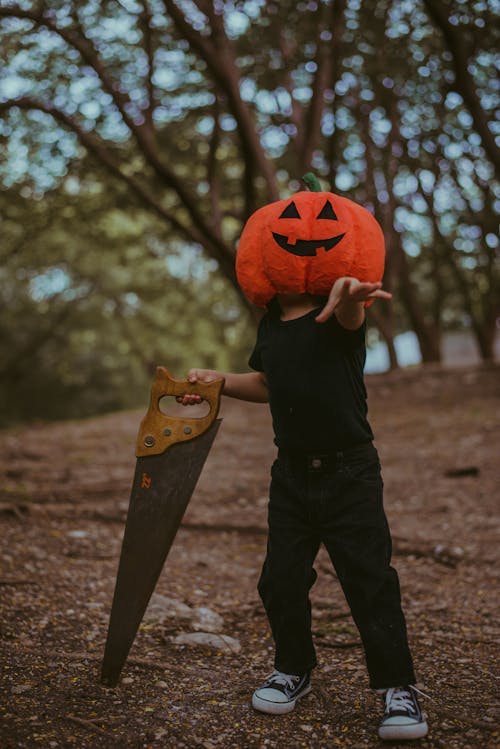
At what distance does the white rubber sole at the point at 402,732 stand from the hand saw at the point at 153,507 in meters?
0.93

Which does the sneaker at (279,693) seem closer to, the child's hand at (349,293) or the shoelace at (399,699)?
the shoelace at (399,699)

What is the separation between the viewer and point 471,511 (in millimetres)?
5773

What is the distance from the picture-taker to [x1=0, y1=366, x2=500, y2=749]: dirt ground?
2.59 m

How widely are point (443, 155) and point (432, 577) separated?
35.5ft

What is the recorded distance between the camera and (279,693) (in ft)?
8.89

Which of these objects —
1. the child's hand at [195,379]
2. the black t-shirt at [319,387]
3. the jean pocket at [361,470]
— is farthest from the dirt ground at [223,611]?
the child's hand at [195,379]

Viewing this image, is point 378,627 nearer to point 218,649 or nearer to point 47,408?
point 218,649

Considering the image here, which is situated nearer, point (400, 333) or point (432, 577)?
point (432, 577)

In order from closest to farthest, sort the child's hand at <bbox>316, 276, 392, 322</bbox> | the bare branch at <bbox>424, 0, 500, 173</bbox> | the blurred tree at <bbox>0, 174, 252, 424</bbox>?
the child's hand at <bbox>316, 276, 392, 322</bbox>
the bare branch at <bbox>424, 0, 500, 173</bbox>
the blurred tree at <bbox>0, 174, 252, 424</bbox>

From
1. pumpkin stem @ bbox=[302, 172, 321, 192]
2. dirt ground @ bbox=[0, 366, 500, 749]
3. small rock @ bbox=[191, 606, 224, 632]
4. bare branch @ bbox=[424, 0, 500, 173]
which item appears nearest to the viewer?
dirt ground @ bbox=[0, 366, 500, 749]

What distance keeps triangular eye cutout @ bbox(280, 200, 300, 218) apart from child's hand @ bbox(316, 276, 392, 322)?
0.36 m

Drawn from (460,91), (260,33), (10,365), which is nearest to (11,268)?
(10,365)

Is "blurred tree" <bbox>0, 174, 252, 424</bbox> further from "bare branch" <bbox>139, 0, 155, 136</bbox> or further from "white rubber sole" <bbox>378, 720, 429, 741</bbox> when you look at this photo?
"white rubber sole" <bbox>378, 720, 429, 741</bbox>

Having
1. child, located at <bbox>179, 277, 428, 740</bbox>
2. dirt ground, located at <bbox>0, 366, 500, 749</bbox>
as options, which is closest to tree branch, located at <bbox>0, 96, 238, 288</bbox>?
dirt ground, located at <bbox>0, 366, 500, 749</bbox>
